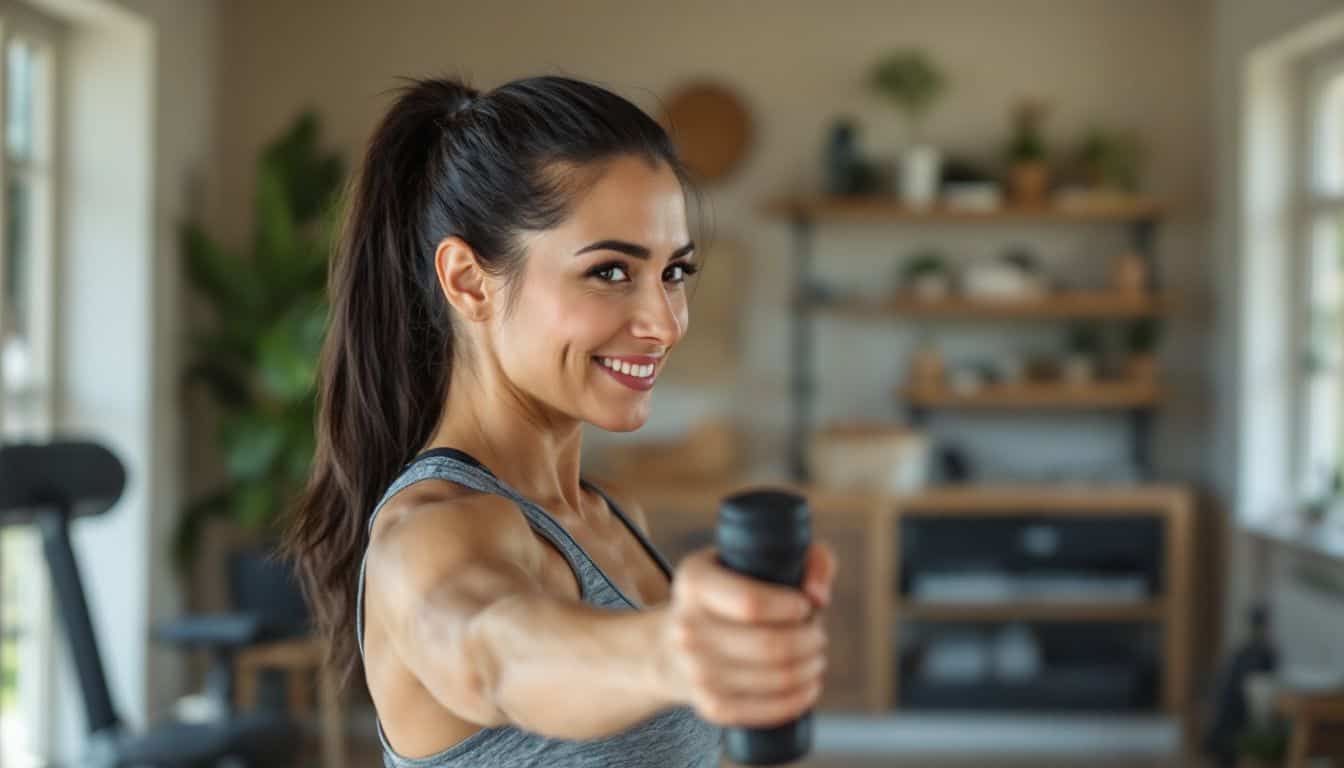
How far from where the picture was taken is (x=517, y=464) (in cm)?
112

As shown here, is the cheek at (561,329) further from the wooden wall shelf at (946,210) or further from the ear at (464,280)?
the wooden wall shelf at (946,210)

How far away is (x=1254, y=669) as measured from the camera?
155 inches

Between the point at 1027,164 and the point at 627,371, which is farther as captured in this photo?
the point at 1027,164

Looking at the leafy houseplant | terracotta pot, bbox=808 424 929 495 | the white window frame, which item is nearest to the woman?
the leafy houseplant

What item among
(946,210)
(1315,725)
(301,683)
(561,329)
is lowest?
(301,683)

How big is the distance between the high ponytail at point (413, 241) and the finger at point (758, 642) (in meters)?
0.43

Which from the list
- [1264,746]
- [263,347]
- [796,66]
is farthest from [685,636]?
[796,66]

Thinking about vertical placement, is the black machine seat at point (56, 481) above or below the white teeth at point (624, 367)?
below

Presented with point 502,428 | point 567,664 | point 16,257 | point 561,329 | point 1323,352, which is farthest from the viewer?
point 1323,352

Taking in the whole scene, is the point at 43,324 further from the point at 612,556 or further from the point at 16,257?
the point at 612,556

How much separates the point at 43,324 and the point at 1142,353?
150 inches

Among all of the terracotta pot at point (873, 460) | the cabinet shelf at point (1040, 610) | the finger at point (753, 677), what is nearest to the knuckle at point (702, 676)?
the finger at point (753, 677)

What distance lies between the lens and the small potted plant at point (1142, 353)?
16.0ft

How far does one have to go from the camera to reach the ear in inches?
40.6
